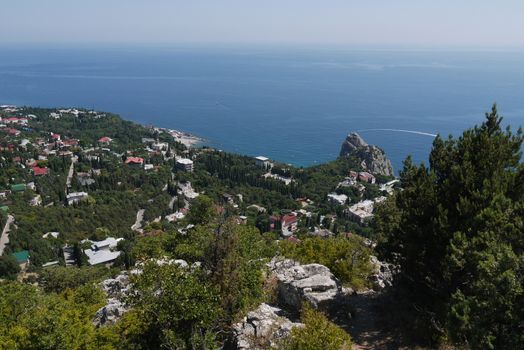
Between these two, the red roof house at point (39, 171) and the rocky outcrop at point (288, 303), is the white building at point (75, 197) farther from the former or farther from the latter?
the rocky outcrop at point (288, 303)

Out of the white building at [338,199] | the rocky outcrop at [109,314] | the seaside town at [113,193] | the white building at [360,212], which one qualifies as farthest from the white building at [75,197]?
the rocky outcrop at [109,314]

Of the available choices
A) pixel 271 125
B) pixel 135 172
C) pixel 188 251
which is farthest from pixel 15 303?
pixel 271 125

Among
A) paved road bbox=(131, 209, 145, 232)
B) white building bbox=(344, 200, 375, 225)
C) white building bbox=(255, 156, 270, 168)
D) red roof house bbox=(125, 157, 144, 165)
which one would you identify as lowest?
paved road bbox=(131, 209, 145, 232)

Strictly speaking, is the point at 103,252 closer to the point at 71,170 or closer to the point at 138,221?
the point at 138,221

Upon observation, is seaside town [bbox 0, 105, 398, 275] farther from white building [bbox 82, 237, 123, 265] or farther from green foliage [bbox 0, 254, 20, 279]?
green foliage [bbox 0, 254, 20, 279]

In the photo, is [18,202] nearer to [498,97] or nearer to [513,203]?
[513,203]

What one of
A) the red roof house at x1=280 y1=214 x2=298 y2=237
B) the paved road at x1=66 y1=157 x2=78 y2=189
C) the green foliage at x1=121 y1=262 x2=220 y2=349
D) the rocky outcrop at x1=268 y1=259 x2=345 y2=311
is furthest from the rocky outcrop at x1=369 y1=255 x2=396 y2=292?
the paved road at x1=66 y1=157 x2=78 y2=189

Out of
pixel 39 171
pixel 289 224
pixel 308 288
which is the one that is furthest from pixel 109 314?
pixel 39 171
